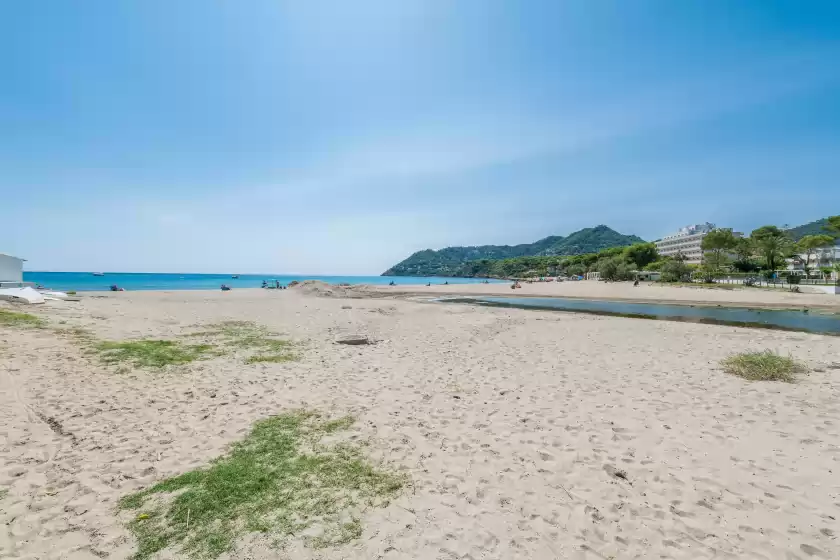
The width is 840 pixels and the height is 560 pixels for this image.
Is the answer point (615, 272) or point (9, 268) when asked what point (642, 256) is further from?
point (9, 268)

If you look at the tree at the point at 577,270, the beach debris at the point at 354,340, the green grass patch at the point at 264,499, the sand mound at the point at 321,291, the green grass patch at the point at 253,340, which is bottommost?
the green grass patch at the point at 264,499

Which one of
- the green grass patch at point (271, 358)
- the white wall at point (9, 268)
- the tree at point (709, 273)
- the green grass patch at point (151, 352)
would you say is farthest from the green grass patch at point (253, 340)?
the tree at point (709, 273)

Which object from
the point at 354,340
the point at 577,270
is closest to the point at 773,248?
the point at 577,270

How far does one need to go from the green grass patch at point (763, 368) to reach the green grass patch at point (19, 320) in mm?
25585

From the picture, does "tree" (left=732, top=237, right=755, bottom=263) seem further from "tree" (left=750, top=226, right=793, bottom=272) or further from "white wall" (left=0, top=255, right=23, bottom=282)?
"white wall" (left=0, top=255, right=23, bottom=282)

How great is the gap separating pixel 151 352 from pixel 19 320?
349 inches

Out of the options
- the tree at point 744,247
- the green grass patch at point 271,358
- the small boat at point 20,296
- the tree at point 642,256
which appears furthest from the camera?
the tree at point 642,256

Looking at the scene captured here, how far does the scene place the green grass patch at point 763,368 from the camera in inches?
399

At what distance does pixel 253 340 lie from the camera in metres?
15.1

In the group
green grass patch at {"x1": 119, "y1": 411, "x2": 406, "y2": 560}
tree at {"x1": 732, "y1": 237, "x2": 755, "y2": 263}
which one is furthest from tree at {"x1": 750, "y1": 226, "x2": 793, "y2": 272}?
green grass patch at {"x1": 119, "y1": 411, "x2": 406, "y2": 560}

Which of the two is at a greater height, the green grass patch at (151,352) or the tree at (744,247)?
the tree at (744,247)

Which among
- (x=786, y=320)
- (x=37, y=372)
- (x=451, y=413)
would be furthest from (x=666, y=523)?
(x=786, y=320)

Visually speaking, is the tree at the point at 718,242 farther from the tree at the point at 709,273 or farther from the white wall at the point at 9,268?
the white wall at the point at 9,268

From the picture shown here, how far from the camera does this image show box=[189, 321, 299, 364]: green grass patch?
40.1ft
